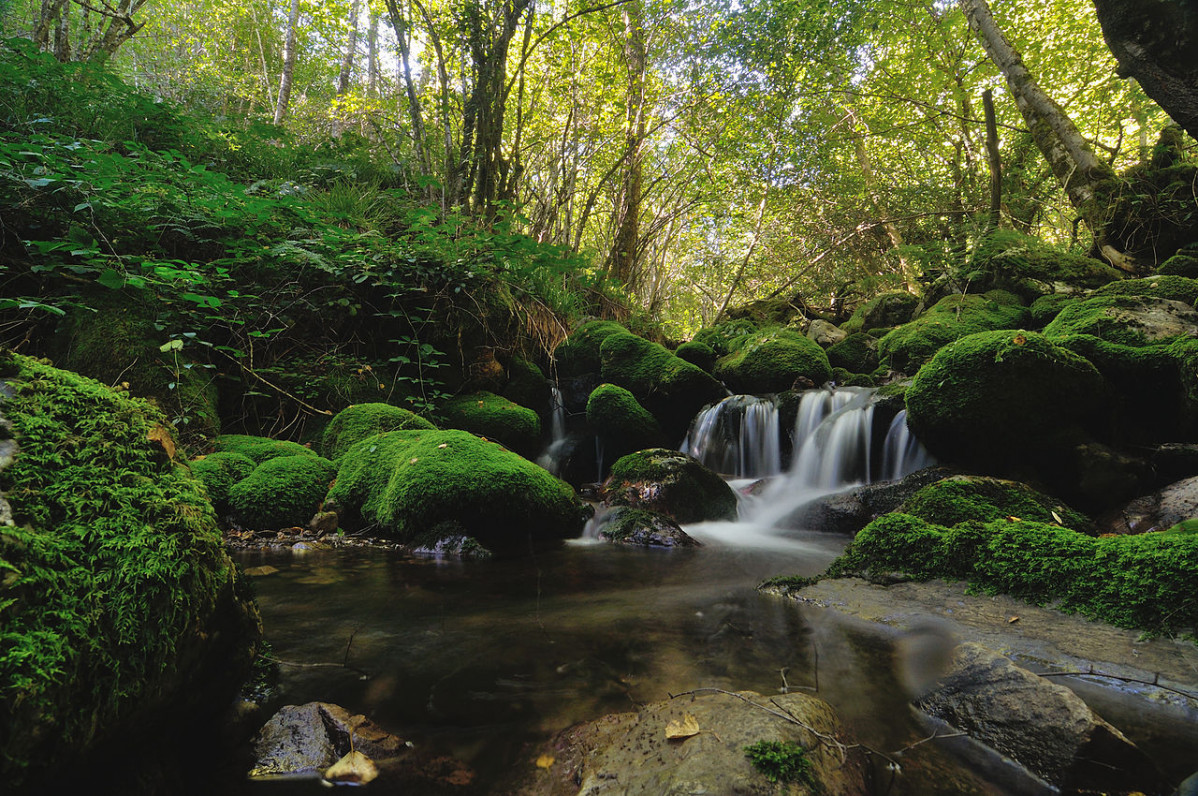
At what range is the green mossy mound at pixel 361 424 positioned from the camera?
552cm

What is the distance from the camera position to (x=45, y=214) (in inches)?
190

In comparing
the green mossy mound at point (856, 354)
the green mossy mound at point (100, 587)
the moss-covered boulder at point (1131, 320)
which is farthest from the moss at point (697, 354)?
the green mossy mound at point (100, 587)

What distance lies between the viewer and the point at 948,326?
794cm

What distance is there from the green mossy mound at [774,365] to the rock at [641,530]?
14.4ft

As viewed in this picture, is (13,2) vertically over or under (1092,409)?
over

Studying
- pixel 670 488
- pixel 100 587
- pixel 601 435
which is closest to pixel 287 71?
pixel 601 435

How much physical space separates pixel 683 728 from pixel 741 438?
665 centimetres

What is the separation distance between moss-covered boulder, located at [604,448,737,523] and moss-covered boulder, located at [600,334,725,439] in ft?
6.93

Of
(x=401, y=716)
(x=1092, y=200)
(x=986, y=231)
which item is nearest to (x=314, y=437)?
(x=401, y=716)

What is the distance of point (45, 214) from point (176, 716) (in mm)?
6036

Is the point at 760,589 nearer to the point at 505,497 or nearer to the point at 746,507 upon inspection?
the point at 505,497

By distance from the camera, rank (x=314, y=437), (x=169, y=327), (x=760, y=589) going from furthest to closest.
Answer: (x=314, y=437), (x=169, y=327), (x=760, y=589)

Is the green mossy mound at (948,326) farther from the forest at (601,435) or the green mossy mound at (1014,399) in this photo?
the green mossy mound at (1014,399)

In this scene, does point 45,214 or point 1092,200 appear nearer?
point 45,214
